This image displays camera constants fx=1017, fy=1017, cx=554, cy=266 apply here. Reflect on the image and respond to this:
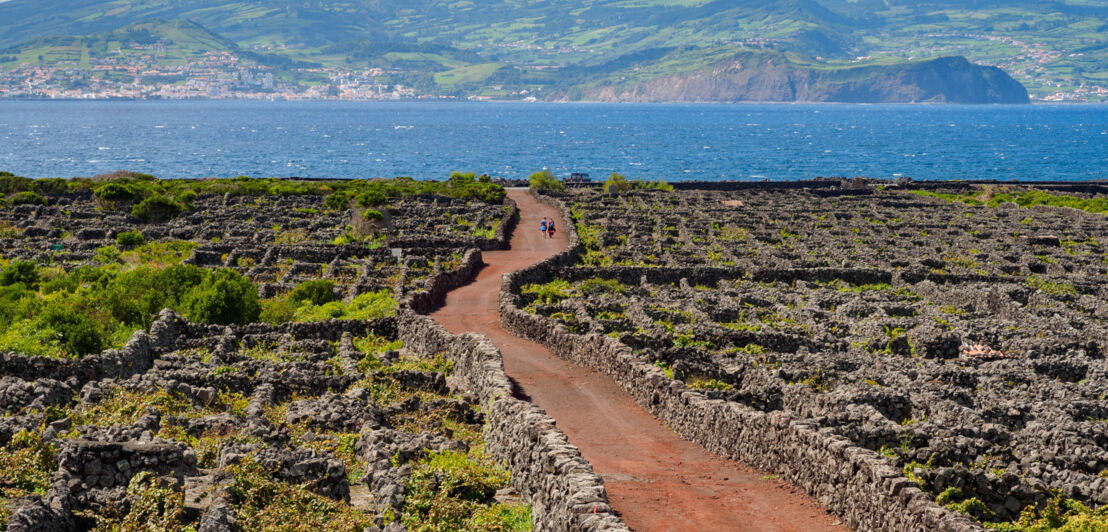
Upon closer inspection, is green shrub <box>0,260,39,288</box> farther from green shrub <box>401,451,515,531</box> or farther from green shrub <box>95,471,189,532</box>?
green shrub <box>95,471,189,532</box>

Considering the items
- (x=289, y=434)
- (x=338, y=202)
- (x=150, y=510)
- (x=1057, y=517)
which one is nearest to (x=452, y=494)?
(x=289, y=434)

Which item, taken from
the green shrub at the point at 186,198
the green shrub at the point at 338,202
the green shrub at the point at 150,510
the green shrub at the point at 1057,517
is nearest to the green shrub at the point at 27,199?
the green shrub at the point at 186,198

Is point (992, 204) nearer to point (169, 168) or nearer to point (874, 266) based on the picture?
point (874, 266)

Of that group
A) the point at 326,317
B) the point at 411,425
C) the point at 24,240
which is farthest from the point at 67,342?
the point at 24,240

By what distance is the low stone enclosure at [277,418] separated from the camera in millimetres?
18781

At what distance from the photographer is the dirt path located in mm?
20609

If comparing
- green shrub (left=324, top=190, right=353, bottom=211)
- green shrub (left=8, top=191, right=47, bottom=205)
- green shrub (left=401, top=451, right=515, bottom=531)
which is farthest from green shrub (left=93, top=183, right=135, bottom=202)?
green shrub (left=401, top=451, right=515, bottom=531)

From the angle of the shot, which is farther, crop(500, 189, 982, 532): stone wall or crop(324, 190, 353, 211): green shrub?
crop(324, 190, 353, 211): green shrub

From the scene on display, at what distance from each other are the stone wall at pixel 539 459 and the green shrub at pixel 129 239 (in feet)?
142

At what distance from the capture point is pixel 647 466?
24062mm

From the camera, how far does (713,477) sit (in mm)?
23453

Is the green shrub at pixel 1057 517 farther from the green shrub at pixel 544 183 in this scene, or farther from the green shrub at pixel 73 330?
the green shrub at pixel 544 183

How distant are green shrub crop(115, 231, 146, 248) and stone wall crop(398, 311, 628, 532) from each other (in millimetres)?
43367

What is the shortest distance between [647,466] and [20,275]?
4014 cm
